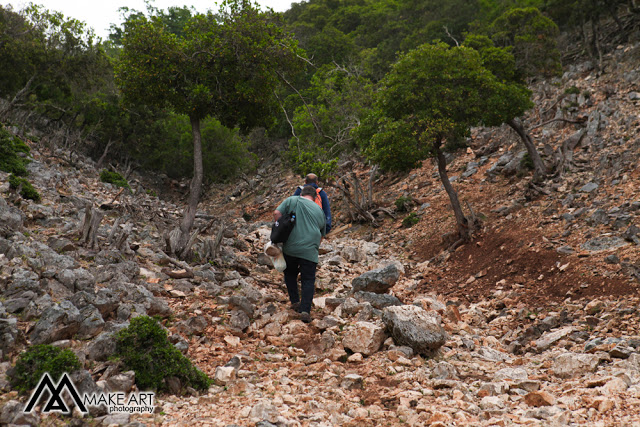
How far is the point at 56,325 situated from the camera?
404 centimetres

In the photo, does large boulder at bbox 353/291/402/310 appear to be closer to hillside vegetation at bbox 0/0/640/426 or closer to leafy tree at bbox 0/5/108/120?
hillside vegetation at bbox 0/0/640/426

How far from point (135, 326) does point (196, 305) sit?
81.0 inches

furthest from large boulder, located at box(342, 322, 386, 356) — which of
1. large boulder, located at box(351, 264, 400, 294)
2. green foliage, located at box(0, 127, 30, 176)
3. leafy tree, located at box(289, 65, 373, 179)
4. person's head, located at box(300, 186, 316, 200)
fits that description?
leafy tree, located at box(289, 65, 373, 179)

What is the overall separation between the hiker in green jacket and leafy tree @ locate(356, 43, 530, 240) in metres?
7.10

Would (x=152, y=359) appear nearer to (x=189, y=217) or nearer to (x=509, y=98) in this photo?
(x=189, y=217)

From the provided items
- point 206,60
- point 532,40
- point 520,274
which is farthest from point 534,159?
point 206,60

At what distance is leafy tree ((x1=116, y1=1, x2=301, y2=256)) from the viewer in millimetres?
9445

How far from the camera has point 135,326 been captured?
4090 mm

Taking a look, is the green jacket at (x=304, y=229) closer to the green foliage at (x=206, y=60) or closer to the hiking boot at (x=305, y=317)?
the hiking boot at (x=305, y=317)

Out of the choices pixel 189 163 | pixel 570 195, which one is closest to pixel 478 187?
pixel 570 195

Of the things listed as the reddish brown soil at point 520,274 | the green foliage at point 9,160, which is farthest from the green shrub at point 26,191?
the reddish brown soil at point 520,274

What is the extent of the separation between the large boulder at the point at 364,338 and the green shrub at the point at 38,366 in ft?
9.87

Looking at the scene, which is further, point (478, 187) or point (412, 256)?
point (478, 187)

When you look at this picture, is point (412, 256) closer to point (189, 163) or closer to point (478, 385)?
point (478, 385)
